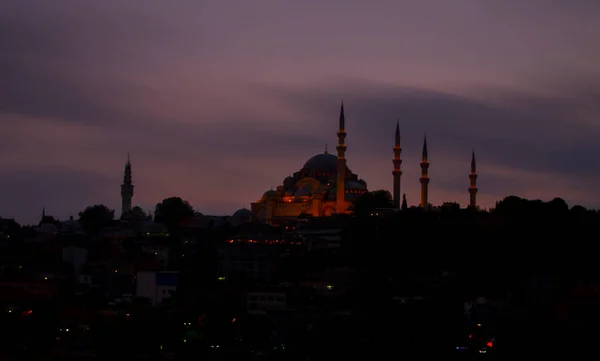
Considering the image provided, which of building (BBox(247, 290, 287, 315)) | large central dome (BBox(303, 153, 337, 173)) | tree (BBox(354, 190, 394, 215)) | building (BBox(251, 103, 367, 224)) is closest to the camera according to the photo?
building (BBox(247, 290, 287, 315))

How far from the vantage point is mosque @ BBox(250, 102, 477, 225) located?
73938 millimetres


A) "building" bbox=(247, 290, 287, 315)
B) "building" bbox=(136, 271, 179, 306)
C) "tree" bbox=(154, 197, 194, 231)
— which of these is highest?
"tree" bbox=(154, 197, 194, 231)

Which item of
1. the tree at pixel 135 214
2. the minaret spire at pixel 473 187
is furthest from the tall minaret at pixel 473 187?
the tree at pixel 135 214

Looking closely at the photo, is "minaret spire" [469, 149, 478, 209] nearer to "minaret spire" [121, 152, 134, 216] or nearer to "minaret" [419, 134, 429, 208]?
"minaret" [419, 134, 429, 208]

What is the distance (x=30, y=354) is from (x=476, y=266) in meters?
18.2

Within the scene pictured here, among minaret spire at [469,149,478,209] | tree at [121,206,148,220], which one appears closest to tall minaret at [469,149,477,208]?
minaret spire at [469,149,478,209]

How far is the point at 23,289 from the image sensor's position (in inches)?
1965

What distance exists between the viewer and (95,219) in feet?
251

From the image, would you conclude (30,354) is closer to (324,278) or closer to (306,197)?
(324,278)

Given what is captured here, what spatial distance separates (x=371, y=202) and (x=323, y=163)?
11237 millimetres

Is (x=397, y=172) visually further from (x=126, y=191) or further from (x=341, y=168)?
(x=126, y=191)

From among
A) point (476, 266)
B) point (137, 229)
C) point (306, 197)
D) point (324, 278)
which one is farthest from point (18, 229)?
point (476, 266)

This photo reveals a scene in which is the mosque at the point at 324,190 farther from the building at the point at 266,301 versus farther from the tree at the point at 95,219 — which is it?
the building at the point at 266,301

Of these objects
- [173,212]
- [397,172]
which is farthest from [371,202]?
[173,212]
